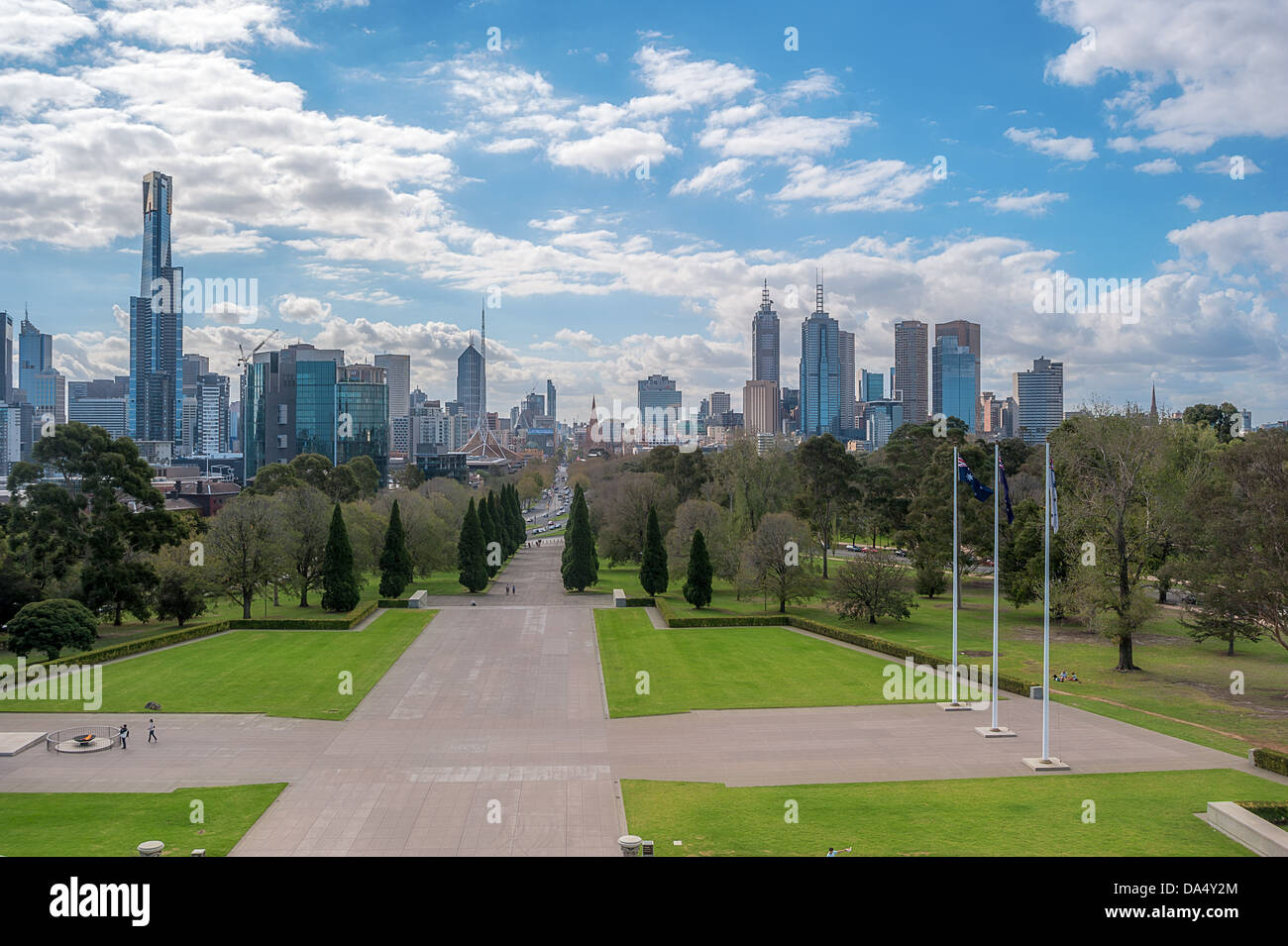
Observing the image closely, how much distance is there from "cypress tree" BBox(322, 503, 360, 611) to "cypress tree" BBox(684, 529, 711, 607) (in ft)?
65.8

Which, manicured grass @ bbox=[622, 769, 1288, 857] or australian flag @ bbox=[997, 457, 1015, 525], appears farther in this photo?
australian flag @ bbox=[997, 457, 1015, 525]

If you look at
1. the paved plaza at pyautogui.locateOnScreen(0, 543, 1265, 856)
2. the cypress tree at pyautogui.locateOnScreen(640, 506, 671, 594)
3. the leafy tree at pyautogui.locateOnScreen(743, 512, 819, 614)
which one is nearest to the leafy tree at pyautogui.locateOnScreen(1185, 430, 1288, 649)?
the paved plaza at pyautogui.locateOnScreen(0, 543, 1265, 856)

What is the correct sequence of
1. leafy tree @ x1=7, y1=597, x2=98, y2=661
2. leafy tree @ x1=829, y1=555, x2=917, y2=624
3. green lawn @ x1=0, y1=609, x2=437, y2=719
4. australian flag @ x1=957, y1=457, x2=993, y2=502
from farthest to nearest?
leafy tree @ x1=829, y1=555, x2=917, y2=624 < leafy tree @ x1=7, y1=597, x2=98, y2=661 < green lawn @ x1=0, y1=609, x2=437, y2=719 < australian flag @ x1=957, y1=457, x2=993, y2=502

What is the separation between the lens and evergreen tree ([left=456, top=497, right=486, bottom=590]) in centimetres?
6009

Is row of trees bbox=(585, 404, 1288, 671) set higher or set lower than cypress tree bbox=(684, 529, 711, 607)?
higher

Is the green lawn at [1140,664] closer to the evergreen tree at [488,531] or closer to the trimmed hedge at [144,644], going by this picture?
the evergreen tree at [488,531]

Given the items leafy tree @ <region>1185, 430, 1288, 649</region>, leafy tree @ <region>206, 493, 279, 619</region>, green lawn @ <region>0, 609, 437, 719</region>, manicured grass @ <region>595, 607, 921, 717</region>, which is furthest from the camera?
leafy tree @ <region>206, 493, 279, 619</region>

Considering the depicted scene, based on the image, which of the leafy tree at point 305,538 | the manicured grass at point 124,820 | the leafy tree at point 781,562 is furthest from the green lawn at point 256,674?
the leafy tree at point 781,562

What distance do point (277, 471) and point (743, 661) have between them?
1955 inches

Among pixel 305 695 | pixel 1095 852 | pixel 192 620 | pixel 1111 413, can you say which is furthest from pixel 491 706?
pixel 1111 413

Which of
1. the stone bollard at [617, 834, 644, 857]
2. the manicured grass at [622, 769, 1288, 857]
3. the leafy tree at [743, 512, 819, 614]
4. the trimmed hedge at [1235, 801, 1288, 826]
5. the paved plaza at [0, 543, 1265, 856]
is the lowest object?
the paved plaza at [0, 543, 1265, 856]

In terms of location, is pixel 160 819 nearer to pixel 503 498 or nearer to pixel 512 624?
pixel 512 624

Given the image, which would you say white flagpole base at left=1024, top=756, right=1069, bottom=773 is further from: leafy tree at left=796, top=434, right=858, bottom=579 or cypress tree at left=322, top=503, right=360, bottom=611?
leafy tree at left=796, top=434, right=858, bottom=579

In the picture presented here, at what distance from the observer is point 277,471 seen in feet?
238
